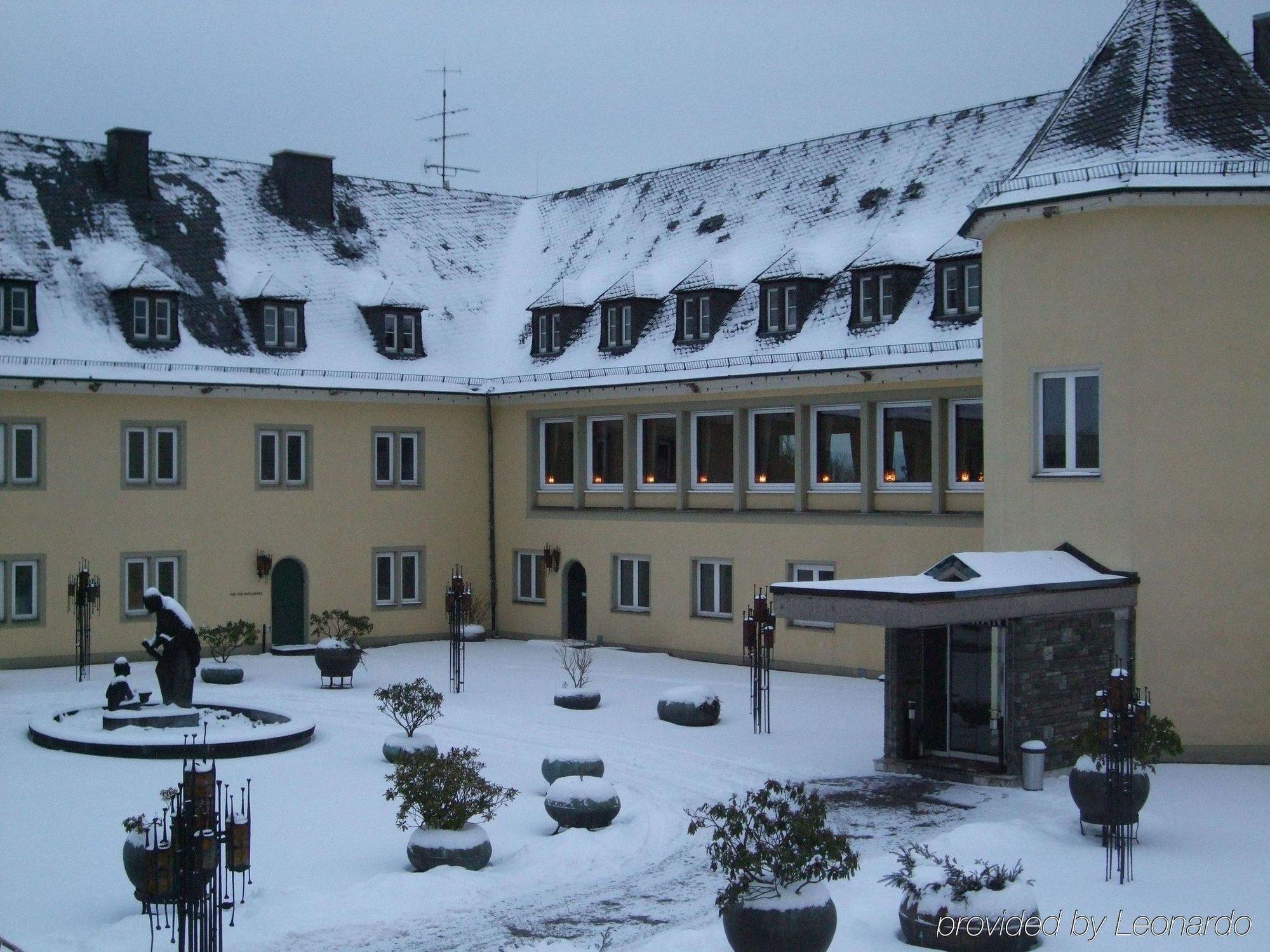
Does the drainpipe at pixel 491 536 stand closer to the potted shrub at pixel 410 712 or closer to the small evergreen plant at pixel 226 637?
the small evergreen plant at pixel 226 637

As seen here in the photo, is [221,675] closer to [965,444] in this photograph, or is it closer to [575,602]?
[575,602]

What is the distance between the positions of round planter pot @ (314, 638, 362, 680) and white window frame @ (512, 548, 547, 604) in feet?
31.1

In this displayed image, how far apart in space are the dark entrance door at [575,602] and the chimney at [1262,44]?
1978cm

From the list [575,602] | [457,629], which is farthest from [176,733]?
[575,602]

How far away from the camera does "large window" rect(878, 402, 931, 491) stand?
32.0 meters

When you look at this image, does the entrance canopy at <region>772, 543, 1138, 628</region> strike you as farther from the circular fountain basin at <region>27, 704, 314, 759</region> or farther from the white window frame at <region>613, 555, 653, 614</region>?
the white window frame at <region>613, 555, 653, 614</region>

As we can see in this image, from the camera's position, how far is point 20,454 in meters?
33.8

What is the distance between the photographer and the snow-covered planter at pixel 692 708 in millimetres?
26203

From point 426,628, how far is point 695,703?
15103 mm

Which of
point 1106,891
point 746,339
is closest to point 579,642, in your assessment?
point 746,339

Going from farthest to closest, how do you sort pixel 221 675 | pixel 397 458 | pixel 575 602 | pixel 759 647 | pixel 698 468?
pixel 575 602 → pixel 397 458 → pixel 698 468 → pixel 221 675 → pixel 759 647

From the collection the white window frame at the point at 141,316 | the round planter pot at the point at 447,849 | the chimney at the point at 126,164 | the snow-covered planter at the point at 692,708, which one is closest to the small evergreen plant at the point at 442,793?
the round planter pot at the point at 447,849

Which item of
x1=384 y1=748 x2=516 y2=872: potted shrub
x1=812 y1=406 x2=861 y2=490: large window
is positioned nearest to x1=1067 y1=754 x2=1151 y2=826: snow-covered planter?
x1=384 y1=748 x2=516 y2=872: potted shrub

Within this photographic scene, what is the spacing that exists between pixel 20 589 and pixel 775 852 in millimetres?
25823
